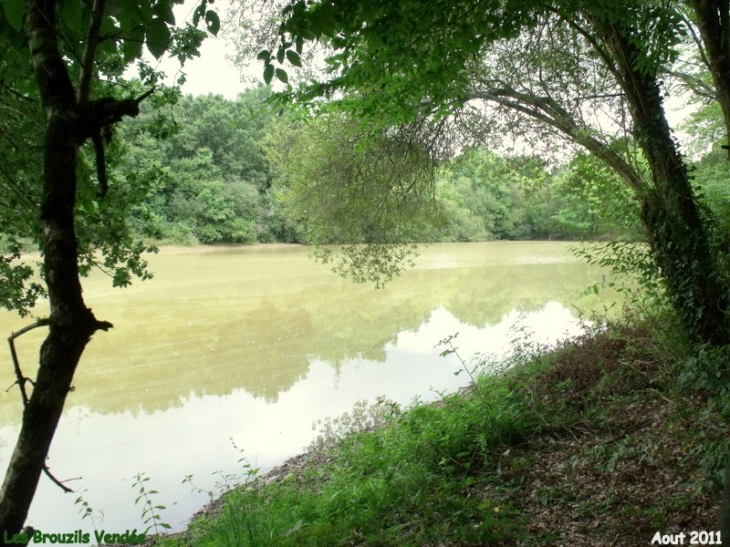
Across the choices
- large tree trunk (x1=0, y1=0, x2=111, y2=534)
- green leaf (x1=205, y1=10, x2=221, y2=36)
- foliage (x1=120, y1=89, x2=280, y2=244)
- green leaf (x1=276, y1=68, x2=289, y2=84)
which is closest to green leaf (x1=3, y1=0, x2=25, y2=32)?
large tree trunk (x1=0, y1=0, x2=111, y2=534)

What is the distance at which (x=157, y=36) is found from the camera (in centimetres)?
170

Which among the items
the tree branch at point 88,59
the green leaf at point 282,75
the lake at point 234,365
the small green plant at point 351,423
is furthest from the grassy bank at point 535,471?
the tree branch at point 88,59

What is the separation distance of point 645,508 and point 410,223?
23.8 ft

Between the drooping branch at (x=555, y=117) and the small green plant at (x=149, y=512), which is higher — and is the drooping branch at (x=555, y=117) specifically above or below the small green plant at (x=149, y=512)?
above

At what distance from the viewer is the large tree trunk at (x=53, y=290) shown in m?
1.27

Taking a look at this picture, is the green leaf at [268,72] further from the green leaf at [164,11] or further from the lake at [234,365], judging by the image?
the lake at [234,365]

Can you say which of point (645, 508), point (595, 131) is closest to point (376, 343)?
point (595, 131)

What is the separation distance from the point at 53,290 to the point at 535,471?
3485 millimetres

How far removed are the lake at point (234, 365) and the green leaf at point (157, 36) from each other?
4930 mm

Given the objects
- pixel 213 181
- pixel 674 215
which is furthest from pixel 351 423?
pixel 213 181

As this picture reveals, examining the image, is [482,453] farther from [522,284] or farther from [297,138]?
[522,284]

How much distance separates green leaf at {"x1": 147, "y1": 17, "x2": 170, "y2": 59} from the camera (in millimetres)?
1693

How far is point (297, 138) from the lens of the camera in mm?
9633

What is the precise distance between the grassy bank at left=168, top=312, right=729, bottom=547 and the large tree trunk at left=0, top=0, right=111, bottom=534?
2.21 metres
